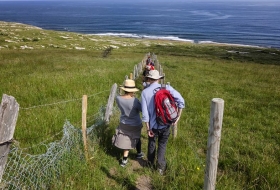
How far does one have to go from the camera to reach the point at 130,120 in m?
6.14

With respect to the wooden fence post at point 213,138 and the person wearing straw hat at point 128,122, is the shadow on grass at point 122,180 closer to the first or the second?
the person wearing straw hat at point 128,122

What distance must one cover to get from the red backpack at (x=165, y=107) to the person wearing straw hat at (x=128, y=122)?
84 cm

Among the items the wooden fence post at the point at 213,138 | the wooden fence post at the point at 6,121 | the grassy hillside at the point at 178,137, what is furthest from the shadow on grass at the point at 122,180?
the wooden fence post at the point at 6,121

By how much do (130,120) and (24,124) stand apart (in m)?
3.26

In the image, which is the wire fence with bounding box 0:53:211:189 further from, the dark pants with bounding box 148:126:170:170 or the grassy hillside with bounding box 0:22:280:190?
the dark pants with bounding box 148:126:170:170

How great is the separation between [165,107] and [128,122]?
49.4 inches

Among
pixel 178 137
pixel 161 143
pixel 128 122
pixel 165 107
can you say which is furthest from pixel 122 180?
pixel 178 137

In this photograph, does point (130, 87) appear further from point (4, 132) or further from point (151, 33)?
point (151, 33)

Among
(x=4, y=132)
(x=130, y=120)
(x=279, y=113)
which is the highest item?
(x=4, y=132)

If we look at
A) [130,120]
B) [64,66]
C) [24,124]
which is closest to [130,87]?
[130,120]

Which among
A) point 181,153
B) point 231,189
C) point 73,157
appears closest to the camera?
point 231,189

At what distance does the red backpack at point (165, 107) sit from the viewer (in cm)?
519

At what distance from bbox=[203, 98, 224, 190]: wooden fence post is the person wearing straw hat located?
2.52 meters

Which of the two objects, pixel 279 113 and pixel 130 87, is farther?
pixel 279 113
